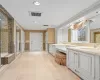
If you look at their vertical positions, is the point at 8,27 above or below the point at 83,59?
above

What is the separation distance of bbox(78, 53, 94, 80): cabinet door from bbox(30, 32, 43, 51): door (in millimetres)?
8845

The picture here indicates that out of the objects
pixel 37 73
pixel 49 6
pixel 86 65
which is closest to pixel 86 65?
pixel 86 65

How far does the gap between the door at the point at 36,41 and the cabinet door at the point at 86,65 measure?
884cm

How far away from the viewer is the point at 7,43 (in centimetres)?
557

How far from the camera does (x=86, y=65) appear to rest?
274cm

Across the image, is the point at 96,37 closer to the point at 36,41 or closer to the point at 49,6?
the point at 49,6

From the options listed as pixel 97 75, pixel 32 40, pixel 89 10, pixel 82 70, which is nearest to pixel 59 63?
pixel 82 70

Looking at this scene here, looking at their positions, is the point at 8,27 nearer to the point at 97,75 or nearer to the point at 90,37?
the point at 90,37

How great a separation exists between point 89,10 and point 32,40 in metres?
8.58

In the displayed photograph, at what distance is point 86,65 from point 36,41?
9.29m

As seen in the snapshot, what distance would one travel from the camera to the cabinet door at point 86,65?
250 centimetres

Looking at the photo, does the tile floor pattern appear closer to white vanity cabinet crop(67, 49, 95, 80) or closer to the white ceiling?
white vanity cabinet crop(67, 49, 95, 80)

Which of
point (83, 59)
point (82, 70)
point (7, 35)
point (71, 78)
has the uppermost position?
point (7, 35)

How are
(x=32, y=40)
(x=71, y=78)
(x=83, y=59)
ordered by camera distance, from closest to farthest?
(x=83, y=59)
(x=71, y=78)
(x=32, y=40)
